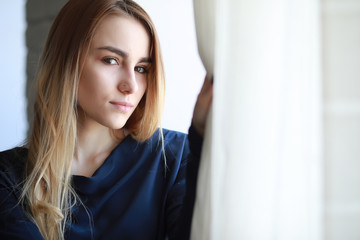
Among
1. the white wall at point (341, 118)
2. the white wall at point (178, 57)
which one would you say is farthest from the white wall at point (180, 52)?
the white wall at point (341, 118)

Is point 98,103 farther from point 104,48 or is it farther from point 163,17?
point 163,17

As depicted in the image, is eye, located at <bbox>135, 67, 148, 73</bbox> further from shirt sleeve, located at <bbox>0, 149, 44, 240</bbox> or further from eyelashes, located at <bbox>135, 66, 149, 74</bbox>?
shirt sleeve, located at <bbox>0, 149, 44, 240</bbox>

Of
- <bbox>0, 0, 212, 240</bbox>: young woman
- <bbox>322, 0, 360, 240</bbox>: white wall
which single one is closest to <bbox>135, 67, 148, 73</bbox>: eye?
<bbox>0, 0, 212, 240</bbox>: young woman

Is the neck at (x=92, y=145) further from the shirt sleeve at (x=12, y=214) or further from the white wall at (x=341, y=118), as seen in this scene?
the white wall at (x=341, y=118)

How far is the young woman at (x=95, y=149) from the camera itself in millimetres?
1196

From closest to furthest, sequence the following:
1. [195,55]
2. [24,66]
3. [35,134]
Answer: [35,134]
[195,55]
[24,66]

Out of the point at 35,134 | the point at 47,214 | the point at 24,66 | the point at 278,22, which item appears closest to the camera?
the point at 278,22

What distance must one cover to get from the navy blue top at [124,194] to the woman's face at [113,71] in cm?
18

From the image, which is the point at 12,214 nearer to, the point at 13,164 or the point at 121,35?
the point at 13,164

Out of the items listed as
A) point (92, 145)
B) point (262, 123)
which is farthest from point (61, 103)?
point (262, 123)

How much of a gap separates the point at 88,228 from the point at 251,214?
2.45ft

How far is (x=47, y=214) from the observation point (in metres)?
1.19

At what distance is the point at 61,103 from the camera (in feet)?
4.09

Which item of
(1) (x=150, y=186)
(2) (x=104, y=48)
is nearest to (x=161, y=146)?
(1) (x=150, y=186)
